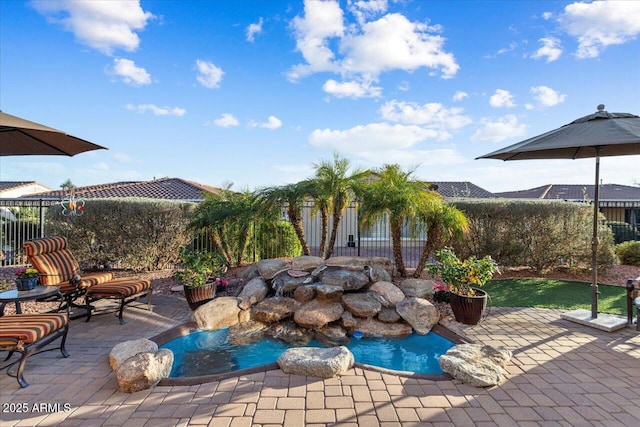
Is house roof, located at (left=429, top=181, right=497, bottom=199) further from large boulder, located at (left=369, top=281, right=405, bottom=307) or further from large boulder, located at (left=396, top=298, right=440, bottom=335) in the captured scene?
large boulder, located at (left=396, top=298, right=440, bottom=335)

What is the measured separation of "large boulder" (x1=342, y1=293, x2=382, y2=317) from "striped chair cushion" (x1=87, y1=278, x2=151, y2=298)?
3336 millimetres

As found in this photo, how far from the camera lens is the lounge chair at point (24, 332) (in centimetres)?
299

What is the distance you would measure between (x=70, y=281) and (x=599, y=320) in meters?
7.73

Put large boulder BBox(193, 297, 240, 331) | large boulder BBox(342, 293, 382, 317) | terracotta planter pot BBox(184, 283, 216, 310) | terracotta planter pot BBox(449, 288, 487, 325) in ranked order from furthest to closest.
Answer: terracotta planter pot BBox(184, 283, 216, 310) < large boulder BBox(342, 293, 382, 317) < large boulder BBox(193, 297, 240, 331) < terracotta planter pot BBox(449, 288, 487, 325)

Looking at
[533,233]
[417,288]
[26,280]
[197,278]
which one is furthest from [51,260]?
[533,233]

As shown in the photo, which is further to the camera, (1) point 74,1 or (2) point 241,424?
(1) point 74,1

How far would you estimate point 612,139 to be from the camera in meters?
3.84

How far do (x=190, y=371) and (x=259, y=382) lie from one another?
1114 mm

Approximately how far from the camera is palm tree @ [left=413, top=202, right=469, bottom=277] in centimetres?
634

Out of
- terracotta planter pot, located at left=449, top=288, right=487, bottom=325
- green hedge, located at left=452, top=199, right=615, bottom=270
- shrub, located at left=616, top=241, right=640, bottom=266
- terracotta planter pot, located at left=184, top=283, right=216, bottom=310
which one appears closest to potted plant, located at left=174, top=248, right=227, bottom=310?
terracotta planter pot, located at left=184, top=283, right=216, bottom=310

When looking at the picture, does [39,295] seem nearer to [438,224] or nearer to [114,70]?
[114,70]

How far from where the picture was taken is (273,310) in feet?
17.8

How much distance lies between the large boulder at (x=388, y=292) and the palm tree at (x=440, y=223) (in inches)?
56.4

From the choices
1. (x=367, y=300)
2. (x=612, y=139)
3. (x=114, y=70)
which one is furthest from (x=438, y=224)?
(x=114, y=70)
